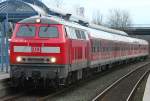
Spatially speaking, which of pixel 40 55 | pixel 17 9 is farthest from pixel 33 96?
pixel 17 9

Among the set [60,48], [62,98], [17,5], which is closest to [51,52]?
[60,48]

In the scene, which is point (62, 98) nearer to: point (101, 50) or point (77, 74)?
point (77, 74)

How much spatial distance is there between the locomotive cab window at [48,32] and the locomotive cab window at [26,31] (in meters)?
0.34

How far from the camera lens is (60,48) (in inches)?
687

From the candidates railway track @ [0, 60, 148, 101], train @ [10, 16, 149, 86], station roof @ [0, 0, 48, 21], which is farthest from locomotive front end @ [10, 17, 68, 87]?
station roof @ [0, 0, 48, 21]

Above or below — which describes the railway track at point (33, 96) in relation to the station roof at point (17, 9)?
below

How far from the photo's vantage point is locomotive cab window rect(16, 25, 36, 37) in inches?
706

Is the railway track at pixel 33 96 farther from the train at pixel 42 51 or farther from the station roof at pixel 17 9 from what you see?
the station roof at pixel 17 9

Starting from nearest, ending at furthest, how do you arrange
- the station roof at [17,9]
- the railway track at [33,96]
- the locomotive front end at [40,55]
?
1. the railway track at [33,96]
2. the locomotive front end at [40,55]
3. the station roof at [17,9]

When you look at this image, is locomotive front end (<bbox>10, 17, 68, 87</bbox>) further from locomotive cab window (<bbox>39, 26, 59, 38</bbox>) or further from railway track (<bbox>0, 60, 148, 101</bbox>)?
railway track (<bbox>0, 60, 148, 101</bbox>)

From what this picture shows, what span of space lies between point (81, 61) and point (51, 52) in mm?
4113

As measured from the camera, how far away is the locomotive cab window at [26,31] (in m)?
17.9

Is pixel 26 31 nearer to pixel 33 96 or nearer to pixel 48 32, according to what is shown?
pixel 48 32

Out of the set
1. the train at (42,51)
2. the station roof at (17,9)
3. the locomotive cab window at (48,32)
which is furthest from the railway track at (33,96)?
the station roof at (17,9)
